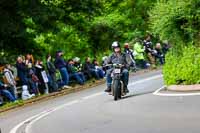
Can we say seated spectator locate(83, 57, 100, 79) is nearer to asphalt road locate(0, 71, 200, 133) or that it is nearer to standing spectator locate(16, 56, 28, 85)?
standing spectator locate(16, 56, 28, 85)

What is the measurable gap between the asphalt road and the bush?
941mm

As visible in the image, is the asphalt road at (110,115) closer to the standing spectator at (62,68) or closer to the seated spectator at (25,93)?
the seated spectator at (25,93)

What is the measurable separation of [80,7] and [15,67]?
930 centimetres

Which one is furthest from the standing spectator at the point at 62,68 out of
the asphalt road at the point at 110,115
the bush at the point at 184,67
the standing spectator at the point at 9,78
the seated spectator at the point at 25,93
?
the bush at the point at 184,67

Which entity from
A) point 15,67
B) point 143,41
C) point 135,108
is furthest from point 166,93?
point 143,41

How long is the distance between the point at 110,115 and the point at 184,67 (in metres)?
4.45

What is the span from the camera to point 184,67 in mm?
21281

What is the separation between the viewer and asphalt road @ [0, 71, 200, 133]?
14977 mm

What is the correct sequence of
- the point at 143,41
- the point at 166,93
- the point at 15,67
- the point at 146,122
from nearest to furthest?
the point at 146,122 → the point at 166,93 → the point at 15,67 → the point at 143,41

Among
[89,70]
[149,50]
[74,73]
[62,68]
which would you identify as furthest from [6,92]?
[149,50]

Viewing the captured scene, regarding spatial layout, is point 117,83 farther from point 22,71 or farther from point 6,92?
point 22,71

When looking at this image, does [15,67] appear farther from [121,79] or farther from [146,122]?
[146,122]

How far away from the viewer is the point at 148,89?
24.4m

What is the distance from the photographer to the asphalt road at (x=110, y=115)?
15.0 m
